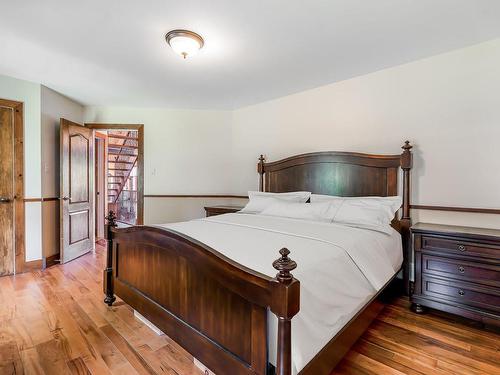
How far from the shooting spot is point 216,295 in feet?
4.50

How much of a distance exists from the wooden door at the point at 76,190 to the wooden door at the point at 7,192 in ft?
1.64

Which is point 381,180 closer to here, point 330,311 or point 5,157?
point 330,311

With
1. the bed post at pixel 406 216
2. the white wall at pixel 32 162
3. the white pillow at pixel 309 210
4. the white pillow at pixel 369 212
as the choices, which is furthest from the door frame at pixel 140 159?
the bed post at pixel 406 216

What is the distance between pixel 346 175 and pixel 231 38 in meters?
1.87

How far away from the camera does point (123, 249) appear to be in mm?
2189

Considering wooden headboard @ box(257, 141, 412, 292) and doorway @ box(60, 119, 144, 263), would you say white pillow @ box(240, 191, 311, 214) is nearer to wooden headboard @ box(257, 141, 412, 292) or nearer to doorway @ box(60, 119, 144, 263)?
wooden headboard @ box(257, 141, 412, 292)

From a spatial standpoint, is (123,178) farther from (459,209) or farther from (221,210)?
(459,209)

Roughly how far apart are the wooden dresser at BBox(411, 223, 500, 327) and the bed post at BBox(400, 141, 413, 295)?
0.23 metres

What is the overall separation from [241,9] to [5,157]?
3207 mm

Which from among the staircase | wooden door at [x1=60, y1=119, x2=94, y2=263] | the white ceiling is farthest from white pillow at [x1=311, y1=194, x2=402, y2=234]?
the staircase

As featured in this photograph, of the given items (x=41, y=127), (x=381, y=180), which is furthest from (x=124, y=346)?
(x=41, y=127)

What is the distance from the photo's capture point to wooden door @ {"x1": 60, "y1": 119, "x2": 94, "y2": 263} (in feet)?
11.6

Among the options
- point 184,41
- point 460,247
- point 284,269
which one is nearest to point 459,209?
point 460,247

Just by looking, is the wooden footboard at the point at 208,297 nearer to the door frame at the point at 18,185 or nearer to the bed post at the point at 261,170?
the door frame at the point at 18,185
